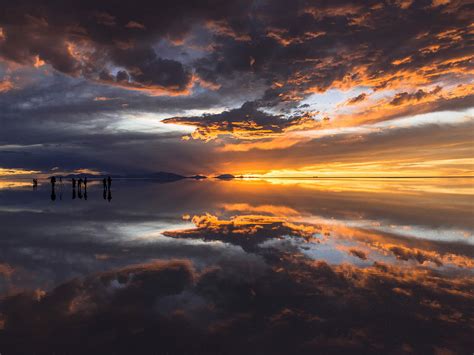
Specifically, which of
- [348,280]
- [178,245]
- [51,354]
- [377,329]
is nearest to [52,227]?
[178,245]

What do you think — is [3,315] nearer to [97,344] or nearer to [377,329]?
[97,344]

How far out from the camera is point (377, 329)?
7.86m

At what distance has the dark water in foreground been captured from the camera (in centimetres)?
741

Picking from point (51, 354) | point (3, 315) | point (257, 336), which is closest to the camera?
point (51, 354)

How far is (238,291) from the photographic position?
10.3 metres

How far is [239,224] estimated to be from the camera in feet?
72.9

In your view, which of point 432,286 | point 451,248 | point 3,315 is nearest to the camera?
point 3,315

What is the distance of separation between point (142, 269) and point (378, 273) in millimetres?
8211

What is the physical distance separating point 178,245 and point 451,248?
12109mm

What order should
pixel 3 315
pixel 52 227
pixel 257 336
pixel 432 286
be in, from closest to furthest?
pixel 257 336 → pixel 3 315 → pixel 432 286 → pixel 52 227

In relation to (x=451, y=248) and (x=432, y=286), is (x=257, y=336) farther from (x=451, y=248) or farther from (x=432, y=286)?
(x=451, y=248)

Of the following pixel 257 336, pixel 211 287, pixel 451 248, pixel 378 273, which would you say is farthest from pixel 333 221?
pixel 257 336

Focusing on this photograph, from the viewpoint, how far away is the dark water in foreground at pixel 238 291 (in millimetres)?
7414

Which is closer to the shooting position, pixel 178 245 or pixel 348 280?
pixel 348 280
